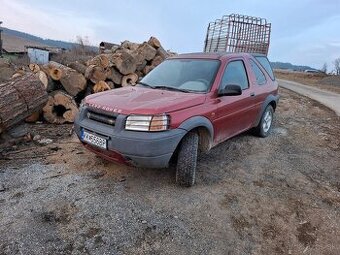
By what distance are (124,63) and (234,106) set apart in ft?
13.3

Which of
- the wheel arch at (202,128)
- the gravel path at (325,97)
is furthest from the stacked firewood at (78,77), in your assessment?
the gravel path at (325,97)

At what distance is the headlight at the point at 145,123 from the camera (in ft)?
12.0

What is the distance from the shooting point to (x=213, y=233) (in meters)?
3.28

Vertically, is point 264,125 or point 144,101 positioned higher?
point 144,101

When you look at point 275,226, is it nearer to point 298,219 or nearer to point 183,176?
point 298,219

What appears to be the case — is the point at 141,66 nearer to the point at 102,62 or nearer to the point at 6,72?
the point at 102,62

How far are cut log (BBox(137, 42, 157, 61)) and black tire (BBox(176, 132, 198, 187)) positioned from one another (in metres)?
5.53

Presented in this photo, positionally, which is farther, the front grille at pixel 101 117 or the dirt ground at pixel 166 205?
the front grille at pixel 101 117

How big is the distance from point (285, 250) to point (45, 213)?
2544mm

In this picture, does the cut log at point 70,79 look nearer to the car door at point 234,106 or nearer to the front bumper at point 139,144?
the front bumper at point 139,144

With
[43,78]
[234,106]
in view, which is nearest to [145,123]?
[234,106]

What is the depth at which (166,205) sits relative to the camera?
3.71m

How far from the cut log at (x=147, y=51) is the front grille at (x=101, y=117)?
5.22 meters

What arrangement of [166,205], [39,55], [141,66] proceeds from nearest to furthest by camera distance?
[166,205] → [141,66] → [39,55]
